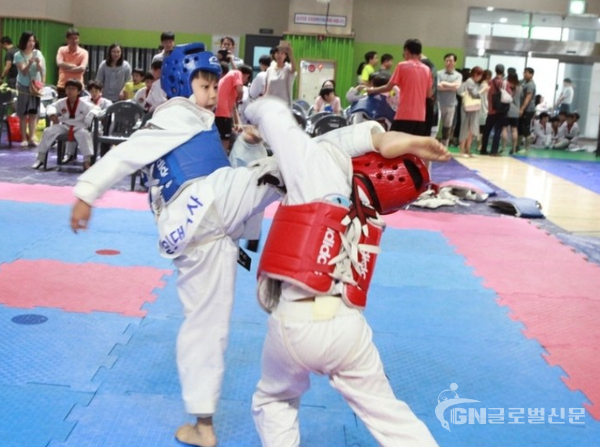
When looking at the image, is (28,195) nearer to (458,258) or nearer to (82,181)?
(458,258)

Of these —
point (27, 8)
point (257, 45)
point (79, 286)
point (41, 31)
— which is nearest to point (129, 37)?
point (41, 31)

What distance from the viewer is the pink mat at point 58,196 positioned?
7.45 meters

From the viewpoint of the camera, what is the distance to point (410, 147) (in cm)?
229

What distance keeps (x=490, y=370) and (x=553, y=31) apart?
17250 millimetres

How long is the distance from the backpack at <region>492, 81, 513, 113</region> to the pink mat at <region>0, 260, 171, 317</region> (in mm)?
10839

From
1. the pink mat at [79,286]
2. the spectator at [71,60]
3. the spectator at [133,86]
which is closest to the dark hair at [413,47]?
the pink mat at [79,286]

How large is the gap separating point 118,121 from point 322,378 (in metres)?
6.98

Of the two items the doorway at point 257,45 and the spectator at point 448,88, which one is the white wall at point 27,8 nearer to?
the doorway at point 257,45

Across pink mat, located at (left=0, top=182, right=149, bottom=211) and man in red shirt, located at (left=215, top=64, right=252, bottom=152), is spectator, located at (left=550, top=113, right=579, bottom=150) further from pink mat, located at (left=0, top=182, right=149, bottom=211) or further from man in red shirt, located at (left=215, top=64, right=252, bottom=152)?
pink mat, located at (left=0, top=182, right=149, bottom=211)

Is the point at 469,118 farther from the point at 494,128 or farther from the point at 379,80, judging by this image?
the point at 379,80

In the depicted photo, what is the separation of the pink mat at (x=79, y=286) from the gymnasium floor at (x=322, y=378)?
0.5 inches

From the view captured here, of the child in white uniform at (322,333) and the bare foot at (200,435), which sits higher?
the child in white uniform at (322,333)

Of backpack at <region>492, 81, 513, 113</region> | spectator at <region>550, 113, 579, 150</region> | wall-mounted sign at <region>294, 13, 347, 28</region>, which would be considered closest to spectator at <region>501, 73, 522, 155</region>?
backpack at <region>492, 81, 513, 113</region>

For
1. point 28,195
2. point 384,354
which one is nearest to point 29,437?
point 384,354
